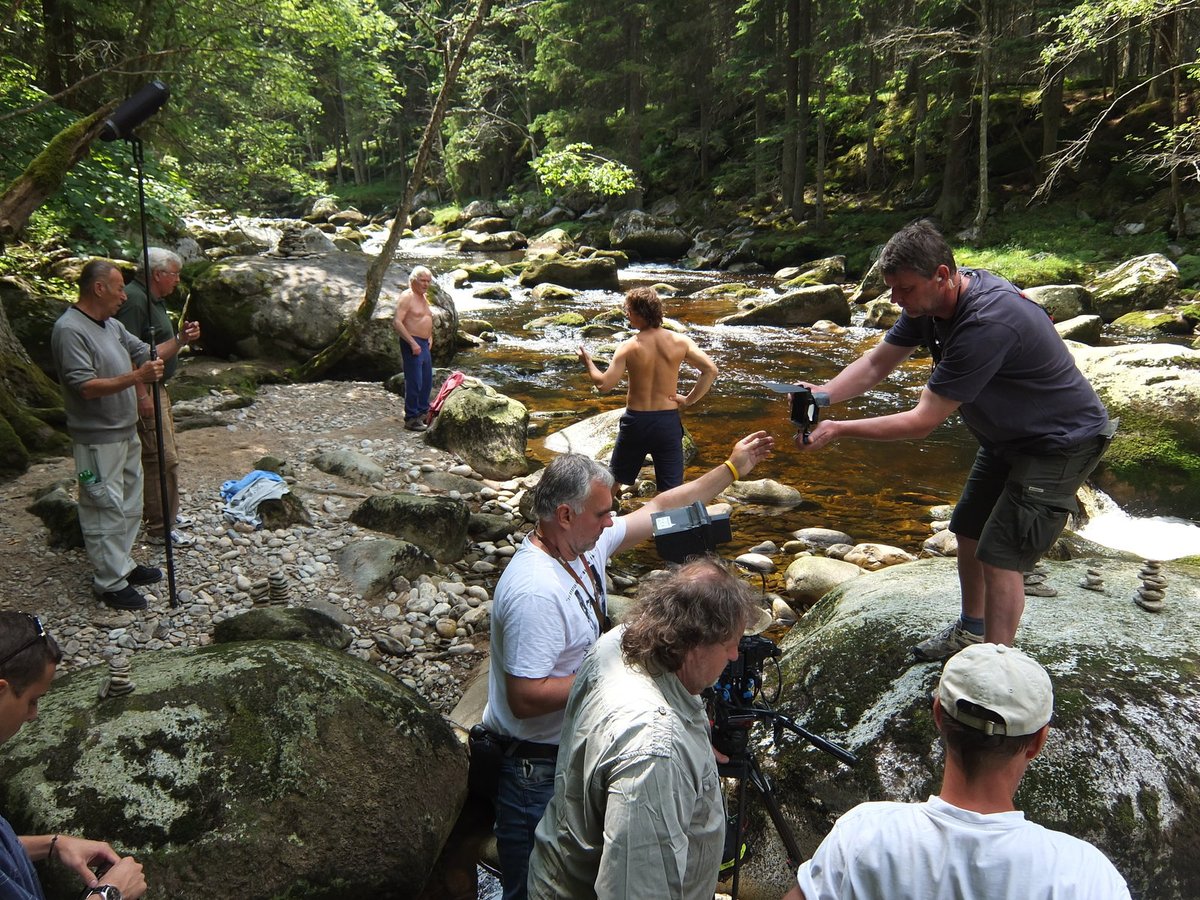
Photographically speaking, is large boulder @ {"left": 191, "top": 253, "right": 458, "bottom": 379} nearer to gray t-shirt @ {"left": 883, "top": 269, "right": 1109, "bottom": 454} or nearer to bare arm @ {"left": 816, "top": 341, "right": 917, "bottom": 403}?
bare arm @ {"left": 816, "top": 341, "right": 917, "bottom": 403}

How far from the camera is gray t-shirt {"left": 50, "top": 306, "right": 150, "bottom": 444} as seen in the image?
5117mm

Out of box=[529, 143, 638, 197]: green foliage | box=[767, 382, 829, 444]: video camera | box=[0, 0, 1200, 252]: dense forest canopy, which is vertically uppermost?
box=[0, 0, 1200, 252]: dense forest canopy

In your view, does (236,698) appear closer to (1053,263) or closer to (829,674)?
(829,674)

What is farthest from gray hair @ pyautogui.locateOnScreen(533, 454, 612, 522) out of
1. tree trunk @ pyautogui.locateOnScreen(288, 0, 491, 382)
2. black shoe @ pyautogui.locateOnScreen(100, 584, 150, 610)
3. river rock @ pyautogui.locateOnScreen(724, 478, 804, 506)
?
tree trunk @ pyautogui.locateOnScreen(288, 0, 491, 382)

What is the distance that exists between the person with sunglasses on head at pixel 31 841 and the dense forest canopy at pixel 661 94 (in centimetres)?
664

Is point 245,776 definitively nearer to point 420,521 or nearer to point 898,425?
point 898,425

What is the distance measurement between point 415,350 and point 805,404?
274 inches

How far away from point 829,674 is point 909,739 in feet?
1.71

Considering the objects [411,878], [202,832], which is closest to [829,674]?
[411,878]

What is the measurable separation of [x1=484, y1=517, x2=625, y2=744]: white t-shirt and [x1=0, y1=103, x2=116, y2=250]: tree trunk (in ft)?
21.5

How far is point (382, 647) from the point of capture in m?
5.66

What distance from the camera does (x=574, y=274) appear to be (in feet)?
77.0

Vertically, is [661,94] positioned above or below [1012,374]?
above

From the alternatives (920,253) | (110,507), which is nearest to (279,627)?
(110,507)
